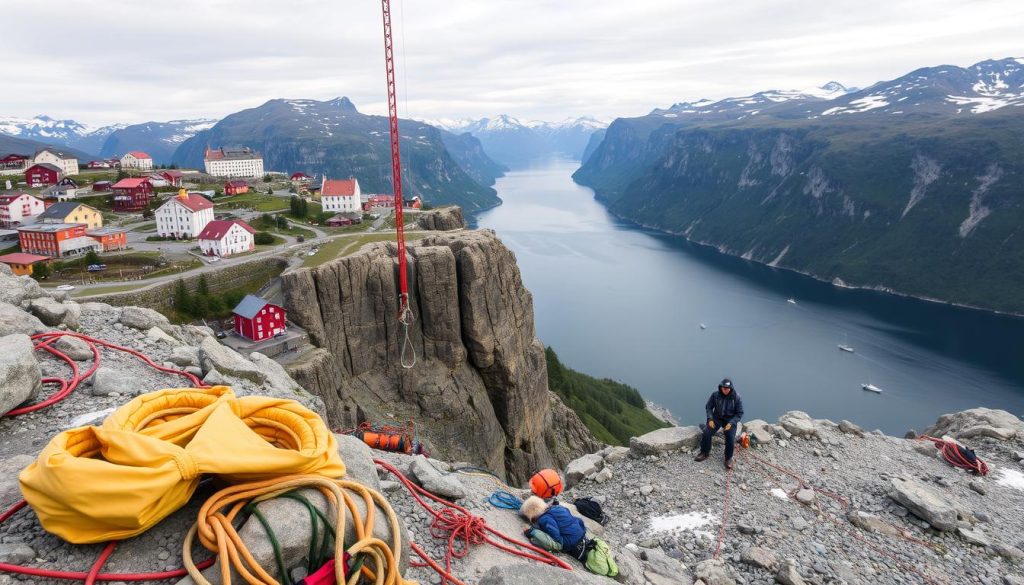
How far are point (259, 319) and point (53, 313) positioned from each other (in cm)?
1901

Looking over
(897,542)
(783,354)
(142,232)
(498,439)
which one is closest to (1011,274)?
(783,354)

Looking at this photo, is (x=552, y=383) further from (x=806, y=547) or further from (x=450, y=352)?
(x=806, y=547)

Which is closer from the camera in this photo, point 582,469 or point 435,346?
point 582,469

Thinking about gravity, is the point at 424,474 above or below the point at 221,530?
below

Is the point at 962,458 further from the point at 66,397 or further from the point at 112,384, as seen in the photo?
the point at 66,397

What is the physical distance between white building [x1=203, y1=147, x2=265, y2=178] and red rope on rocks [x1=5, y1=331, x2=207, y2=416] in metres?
148

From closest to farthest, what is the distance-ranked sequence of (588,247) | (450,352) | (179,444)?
(179,444) → (450,352) → (588,247)

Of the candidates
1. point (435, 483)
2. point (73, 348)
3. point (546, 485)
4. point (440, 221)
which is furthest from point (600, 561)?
point (440, 221)

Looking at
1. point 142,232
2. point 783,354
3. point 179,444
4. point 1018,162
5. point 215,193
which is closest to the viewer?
point 179,444

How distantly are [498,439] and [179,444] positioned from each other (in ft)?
122

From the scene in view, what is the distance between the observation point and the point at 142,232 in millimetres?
67812

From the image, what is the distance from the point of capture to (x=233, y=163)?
152 m

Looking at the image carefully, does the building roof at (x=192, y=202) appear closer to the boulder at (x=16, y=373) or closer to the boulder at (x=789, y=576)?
the boulder at (x=16, y=373)

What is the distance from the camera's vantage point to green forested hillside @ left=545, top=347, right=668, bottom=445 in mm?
67500
